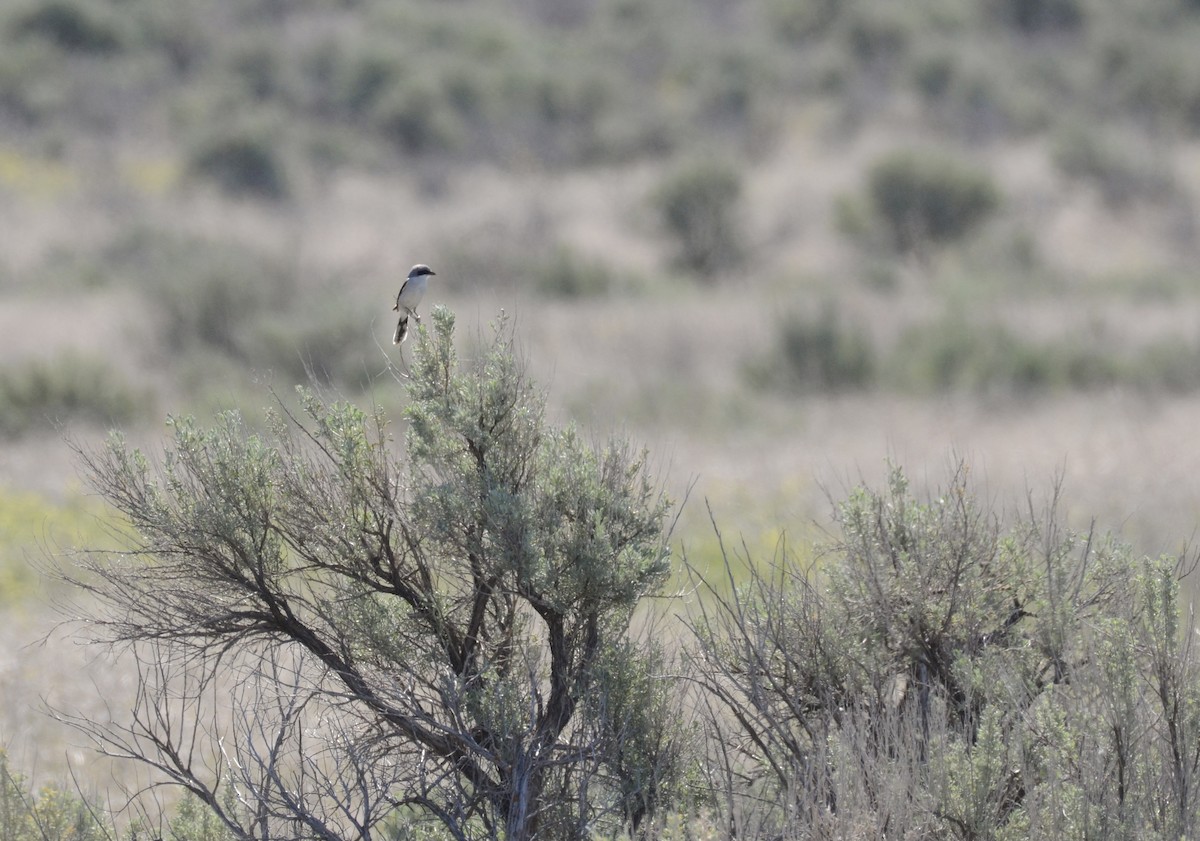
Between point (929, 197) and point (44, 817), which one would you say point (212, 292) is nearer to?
point (929, 197)

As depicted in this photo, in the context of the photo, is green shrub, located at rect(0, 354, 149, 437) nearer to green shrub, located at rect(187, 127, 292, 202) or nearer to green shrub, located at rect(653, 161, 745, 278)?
green shrub, located at rect(653, 161, 745, 278)

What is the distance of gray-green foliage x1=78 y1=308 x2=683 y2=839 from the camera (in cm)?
464

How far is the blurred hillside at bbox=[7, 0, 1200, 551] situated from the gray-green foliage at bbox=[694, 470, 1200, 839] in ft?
4.03

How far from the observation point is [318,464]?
4.90 meters

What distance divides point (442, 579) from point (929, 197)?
24.4 m

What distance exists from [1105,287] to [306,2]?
3299 cm

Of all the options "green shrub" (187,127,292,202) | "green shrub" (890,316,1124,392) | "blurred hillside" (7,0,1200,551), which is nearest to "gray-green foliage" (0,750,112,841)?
"blurred hillside" (7,0,1200,551)

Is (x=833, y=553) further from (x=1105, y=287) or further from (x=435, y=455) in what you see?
(x=1105, y=287)

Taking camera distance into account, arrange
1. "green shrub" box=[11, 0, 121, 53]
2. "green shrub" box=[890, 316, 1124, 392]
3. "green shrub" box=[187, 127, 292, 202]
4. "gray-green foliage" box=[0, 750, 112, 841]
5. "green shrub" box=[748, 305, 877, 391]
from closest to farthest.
Answer: "gray-green foliage" box=[0, 750, 112, 841] < "green shrub" box=[890, 316, 1124, 392] < "green shrub" box=[748, 305, 877, 391] < "green shrub" box=[187, 127, 292, 202] < "green shrub" box=[11, 0, 121, 53]

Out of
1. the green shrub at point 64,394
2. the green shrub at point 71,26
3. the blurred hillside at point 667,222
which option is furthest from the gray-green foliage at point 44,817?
the green shrub at point 71,26

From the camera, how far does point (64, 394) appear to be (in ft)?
55.6

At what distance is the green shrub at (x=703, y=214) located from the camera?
26.9 meters

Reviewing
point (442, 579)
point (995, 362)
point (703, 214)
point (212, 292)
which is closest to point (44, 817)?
point (442, 579)

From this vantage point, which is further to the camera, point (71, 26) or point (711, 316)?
point (71, 26)
